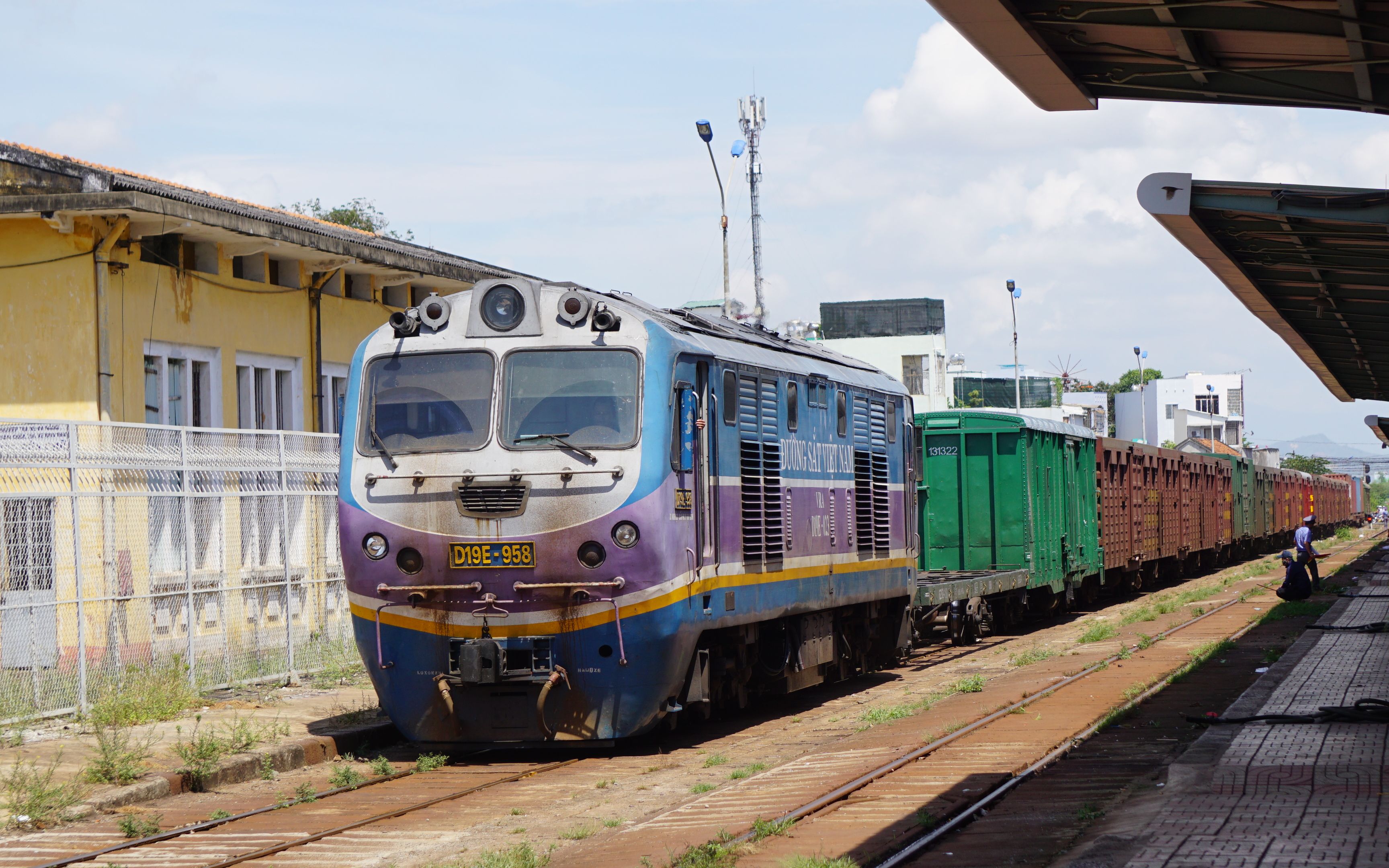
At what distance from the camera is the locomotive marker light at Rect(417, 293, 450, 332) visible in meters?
11.8

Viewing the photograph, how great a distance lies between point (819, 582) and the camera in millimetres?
14289

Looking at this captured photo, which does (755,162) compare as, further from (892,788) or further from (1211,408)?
(1211,408)

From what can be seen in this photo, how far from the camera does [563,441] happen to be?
11.2 meters

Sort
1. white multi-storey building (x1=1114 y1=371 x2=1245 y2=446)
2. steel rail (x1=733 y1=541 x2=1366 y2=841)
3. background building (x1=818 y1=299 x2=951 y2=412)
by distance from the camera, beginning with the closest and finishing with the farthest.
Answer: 1. steel rail (x1=733 y1=541 x2=1366 y2=841)
2. background building (x1=818 y1=299 x2=951 y2=412)
3. white multi-storey building (x1=1114 y1=371 x2=1245 y2=446)

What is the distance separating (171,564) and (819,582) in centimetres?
612

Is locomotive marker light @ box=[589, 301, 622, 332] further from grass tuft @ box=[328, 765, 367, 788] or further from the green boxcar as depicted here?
the green boxcar

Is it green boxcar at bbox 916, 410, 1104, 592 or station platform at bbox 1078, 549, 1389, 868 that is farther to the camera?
green boxcar at bbox 916, 410, 1104, 592

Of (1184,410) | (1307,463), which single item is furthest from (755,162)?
(1307,463)

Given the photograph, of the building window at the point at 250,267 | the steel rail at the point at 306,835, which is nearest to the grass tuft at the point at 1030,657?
the steel rail at the point at 306,835

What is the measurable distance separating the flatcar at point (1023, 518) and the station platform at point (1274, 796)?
614 cm

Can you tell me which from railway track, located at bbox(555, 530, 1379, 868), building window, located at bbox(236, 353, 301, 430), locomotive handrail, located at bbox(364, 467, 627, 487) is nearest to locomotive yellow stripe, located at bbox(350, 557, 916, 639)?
locomotive handrail, located at bbox(364, 467, 627, 487)

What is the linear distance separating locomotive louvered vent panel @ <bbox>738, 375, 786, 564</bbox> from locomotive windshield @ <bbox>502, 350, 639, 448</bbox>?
164 cm

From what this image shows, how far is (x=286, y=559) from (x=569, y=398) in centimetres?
575

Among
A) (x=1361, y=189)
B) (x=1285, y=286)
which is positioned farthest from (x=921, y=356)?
(x=1361, y=189)
